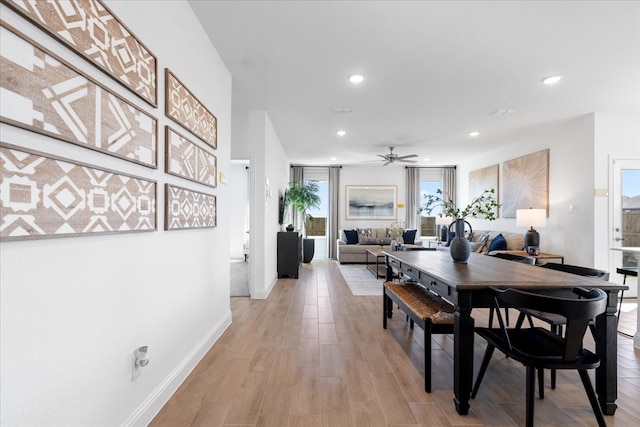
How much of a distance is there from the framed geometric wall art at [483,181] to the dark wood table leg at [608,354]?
5450 millimetres

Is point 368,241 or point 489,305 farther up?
point 489,305

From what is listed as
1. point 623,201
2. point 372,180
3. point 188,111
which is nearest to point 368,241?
point 372,180

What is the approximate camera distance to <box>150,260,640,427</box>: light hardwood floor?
5.64ft

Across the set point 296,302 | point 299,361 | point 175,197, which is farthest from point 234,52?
point 296,302

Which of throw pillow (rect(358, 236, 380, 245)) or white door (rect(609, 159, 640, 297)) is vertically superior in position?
white door (rect(609, 159, 640, 297))

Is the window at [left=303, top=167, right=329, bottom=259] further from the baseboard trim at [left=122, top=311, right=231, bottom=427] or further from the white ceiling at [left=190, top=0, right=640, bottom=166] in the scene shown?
the baseboard trim at [left=122, top=311, right=231, bottom=427]

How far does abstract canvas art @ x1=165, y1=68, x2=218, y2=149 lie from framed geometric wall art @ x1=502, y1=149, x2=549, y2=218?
5.53 meters

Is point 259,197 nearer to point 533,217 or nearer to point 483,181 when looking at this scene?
point 533,217

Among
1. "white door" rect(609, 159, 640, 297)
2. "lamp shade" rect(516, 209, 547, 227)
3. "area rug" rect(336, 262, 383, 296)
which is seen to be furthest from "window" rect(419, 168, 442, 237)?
"white door" rect(609, 159, 640, 297)

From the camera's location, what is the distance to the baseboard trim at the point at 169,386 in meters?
1.59

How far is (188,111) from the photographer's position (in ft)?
7.12

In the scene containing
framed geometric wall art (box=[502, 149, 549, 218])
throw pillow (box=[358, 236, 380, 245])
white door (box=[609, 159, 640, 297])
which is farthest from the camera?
throw pillow (box=[358, 236, 380, 245])

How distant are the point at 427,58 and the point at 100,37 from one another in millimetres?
2630

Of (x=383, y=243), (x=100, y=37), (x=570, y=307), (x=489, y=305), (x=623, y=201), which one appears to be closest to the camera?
(x=100, y=37)
